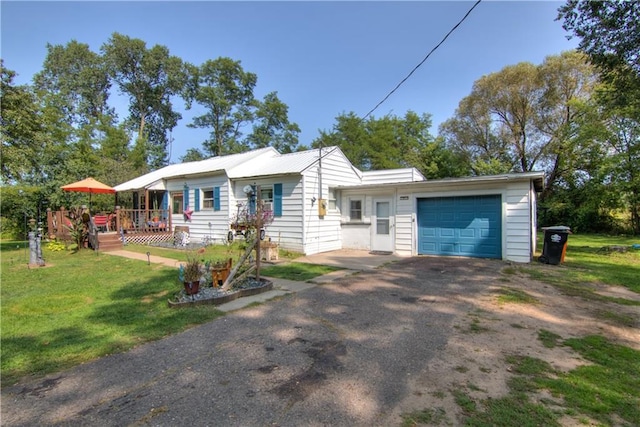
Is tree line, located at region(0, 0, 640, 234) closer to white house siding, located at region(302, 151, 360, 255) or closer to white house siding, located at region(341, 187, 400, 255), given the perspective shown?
white house siding, located at region(341, 187, 400, 255)

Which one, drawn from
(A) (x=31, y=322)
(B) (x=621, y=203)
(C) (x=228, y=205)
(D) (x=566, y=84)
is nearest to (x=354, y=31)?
(C) (x=228, y=205)

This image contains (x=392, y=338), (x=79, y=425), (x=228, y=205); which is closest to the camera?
(x=79, y=425)

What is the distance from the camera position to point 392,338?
402 cm

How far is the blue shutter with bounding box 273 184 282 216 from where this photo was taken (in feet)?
40.7

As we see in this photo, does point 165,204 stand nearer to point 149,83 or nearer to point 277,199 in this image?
point 277,199

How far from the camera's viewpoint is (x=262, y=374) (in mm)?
3123

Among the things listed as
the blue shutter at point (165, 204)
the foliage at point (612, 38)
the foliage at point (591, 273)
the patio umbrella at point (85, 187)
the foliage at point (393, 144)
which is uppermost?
the foliage at point (393, 144)

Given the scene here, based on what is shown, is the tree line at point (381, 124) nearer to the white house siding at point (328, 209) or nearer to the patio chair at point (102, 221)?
the patio chair at point (102, 221)

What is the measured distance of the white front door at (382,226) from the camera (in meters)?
11.9

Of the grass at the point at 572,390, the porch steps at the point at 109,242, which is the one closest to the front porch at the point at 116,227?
the porch steps at the point at 109,242

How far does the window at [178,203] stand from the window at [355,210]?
8094 mm

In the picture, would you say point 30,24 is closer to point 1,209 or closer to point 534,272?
point 1,209

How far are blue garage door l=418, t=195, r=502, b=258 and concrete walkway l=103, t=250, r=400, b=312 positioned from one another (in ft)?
4.88

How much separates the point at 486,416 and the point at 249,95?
121 ft
